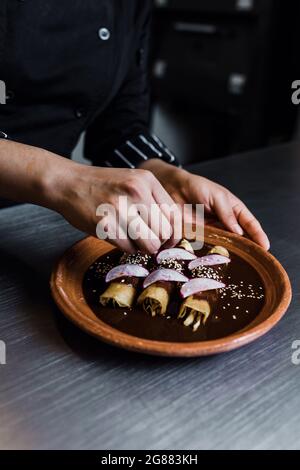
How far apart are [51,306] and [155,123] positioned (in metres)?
2.74

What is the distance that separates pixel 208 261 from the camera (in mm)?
819

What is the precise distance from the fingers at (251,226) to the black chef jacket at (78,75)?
1.36 ft

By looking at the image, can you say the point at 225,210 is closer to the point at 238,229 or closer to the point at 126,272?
the point at 238,229

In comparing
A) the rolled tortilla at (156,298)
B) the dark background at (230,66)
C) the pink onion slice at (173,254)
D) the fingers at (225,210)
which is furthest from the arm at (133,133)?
the dark background at (230,66)

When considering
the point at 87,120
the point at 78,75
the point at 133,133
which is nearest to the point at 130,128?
the point at 133,133

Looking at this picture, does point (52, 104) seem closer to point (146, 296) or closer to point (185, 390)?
point (146, 296)

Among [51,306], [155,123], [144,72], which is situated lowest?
[155,123]

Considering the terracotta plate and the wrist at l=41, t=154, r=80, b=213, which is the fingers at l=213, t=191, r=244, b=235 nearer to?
the terracotta plate

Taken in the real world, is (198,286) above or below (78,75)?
below

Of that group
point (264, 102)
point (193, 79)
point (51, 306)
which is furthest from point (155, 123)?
point (51, 306)

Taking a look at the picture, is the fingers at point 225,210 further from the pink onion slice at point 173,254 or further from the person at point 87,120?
the pink onion slice at point 173,254

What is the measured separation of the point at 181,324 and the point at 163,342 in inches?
3.0

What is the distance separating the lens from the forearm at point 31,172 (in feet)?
2.44

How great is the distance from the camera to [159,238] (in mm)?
728
